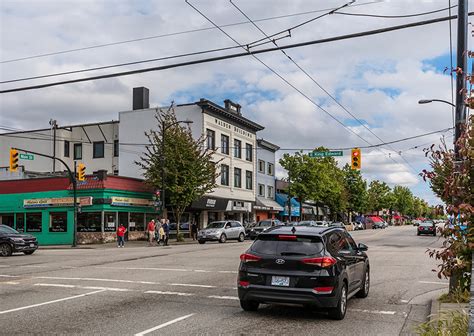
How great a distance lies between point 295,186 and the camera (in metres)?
60.8

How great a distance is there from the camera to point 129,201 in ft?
131

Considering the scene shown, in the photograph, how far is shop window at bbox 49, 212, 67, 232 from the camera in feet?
128

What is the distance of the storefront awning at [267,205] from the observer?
2249 inches

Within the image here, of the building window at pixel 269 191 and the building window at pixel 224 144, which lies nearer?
the building window at pixel 224 144

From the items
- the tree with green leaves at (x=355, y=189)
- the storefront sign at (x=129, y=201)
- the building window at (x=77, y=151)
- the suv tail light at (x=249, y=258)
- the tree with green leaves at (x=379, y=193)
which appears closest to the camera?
the suv tail light at (x=249, y=258)

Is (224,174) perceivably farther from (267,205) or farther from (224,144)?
(267,205)

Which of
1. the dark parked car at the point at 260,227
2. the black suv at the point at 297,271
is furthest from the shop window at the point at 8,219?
the black suv at the point at 297,271

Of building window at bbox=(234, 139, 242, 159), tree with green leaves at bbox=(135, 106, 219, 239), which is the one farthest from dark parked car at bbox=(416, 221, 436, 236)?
tree with green leaves at bbox=(135, 106, 219, 239)

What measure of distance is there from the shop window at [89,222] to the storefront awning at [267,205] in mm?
21864

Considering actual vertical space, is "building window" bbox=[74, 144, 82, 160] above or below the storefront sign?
above

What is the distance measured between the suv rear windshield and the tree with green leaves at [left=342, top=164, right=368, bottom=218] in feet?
270

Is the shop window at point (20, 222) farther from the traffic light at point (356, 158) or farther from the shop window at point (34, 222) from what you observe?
the traffic light at point (356, 158)

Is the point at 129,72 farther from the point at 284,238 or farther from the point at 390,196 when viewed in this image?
the point at 390,196

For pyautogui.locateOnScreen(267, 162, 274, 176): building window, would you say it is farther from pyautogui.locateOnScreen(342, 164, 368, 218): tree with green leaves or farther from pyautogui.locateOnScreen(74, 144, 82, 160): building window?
pyautogui.locateOnScreen(342, 164, 368, 218): tree with green leaves
